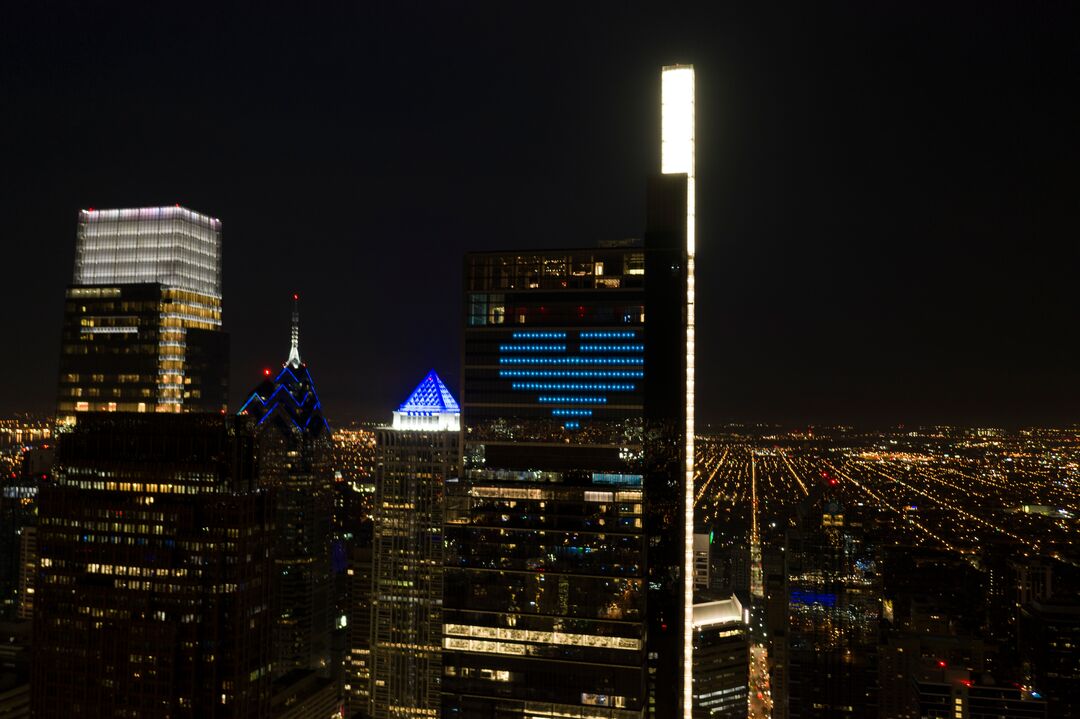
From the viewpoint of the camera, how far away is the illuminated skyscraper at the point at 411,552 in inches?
4304

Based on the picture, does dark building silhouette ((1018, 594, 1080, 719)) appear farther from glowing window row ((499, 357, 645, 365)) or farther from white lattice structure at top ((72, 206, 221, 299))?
white lattice structure at top ((72, 206, 221, 299))

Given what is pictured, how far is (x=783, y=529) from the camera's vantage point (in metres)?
138

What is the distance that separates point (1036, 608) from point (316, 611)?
103895 millimetres

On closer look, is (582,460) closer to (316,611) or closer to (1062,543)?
(1062,543)

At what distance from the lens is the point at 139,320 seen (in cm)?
8362

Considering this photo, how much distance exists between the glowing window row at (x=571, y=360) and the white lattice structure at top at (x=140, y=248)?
35.4 metres

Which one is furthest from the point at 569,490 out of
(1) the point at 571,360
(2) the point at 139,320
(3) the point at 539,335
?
(2) the point at 139,320

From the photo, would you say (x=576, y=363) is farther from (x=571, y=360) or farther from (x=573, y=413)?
(x=573, y=413)

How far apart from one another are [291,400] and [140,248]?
3325 inches

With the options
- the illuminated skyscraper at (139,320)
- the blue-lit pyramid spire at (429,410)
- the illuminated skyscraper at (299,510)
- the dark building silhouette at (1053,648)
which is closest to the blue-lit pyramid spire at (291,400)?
the illuminated skyscraper at (299,510)

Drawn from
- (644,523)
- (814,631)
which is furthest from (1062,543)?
(644,523)

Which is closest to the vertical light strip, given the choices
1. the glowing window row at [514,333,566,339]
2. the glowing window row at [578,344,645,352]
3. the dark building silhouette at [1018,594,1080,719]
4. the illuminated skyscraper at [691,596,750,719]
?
the glowing window row at [578,344,645,352]

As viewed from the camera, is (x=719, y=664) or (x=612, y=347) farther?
(x=719, y=664)

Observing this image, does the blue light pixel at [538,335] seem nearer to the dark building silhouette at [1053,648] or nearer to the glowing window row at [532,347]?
the glowing window row at [532,347]
